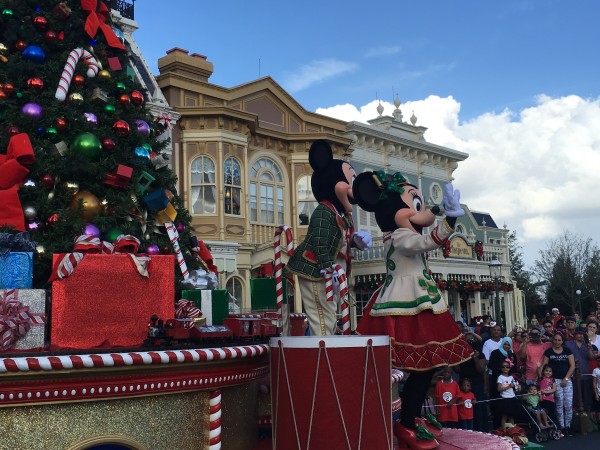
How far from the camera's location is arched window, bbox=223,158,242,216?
19.8m

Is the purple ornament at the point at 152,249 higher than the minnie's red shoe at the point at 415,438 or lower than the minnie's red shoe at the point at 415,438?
higher

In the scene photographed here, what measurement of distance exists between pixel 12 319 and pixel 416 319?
2.96 m

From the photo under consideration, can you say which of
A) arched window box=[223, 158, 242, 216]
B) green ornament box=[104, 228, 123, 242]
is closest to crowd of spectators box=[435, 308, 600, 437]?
green ornament box=[104, 228, 123, 242]

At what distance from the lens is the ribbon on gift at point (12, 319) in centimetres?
394

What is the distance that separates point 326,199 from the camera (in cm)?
655

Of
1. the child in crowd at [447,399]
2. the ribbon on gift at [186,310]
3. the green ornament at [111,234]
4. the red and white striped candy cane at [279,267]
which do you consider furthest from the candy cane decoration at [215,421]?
the child in crowd at [447,399]

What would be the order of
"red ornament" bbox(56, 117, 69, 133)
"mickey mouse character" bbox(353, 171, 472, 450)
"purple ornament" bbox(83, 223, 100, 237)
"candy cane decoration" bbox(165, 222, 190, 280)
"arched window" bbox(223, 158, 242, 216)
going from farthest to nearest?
1. "arched window" bbox(223, 158, 242, 216)
2. "candy cane decoration" bbox(165, 222, 190, 280)
3. "red ornament" bbox(56, 117, 69, 133)
4. "purple ornament" bbox(83, 223, 100, 237)
5. "mickey mouse character" bbox(353, 171, 472, 450)

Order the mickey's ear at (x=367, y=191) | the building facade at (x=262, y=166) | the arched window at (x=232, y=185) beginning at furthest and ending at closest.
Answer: the arched window at (x=232, y=185), the building facade at (x=262, y=166), the mickey's ear at (x=367, y=191)

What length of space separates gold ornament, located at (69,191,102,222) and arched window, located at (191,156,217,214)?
45.9ft

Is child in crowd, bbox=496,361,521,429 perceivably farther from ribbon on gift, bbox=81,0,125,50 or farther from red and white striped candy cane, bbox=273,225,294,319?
ribbon on gift, bbox=81,0,125,50

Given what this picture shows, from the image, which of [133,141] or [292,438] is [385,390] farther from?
[133,141]

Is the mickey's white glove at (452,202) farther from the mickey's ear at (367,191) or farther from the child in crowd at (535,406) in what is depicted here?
the child in crowd at (535,406)

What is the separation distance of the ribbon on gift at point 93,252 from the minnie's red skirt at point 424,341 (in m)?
2.01

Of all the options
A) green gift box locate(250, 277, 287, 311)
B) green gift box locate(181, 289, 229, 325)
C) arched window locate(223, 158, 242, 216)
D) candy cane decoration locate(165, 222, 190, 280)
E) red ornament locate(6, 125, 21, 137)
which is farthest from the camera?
arched window locate(223, 158, 242, 216)
